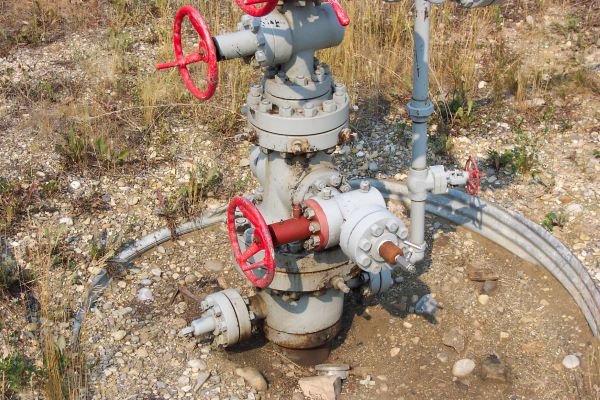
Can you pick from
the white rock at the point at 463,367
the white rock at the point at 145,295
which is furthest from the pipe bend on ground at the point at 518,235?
the white rock at the point at 145,295

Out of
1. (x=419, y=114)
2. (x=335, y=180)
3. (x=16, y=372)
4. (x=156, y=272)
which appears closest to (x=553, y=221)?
(x=419, y=114)

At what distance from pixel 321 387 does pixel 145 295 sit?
3.41 feet

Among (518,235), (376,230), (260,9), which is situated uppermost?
(260,9)

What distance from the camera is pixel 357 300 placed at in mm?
3633

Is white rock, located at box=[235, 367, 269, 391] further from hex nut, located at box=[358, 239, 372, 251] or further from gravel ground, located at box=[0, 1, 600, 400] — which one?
hex nut, located at box=[358, 239, 372, 251]

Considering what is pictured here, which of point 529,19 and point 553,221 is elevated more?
point 529,19

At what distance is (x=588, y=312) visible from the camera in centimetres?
340

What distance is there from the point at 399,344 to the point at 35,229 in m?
2.01

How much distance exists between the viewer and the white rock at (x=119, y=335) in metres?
3.36

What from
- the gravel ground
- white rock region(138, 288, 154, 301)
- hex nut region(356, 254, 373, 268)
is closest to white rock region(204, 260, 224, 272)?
the gravel ground

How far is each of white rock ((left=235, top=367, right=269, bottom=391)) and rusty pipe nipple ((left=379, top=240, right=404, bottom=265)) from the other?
1.00 m

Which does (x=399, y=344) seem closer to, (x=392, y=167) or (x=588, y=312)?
(x=588, y=312)

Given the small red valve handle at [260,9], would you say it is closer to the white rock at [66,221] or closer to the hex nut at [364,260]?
the hex nut at [364,260]

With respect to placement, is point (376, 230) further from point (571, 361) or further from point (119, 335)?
point (119, 335)
